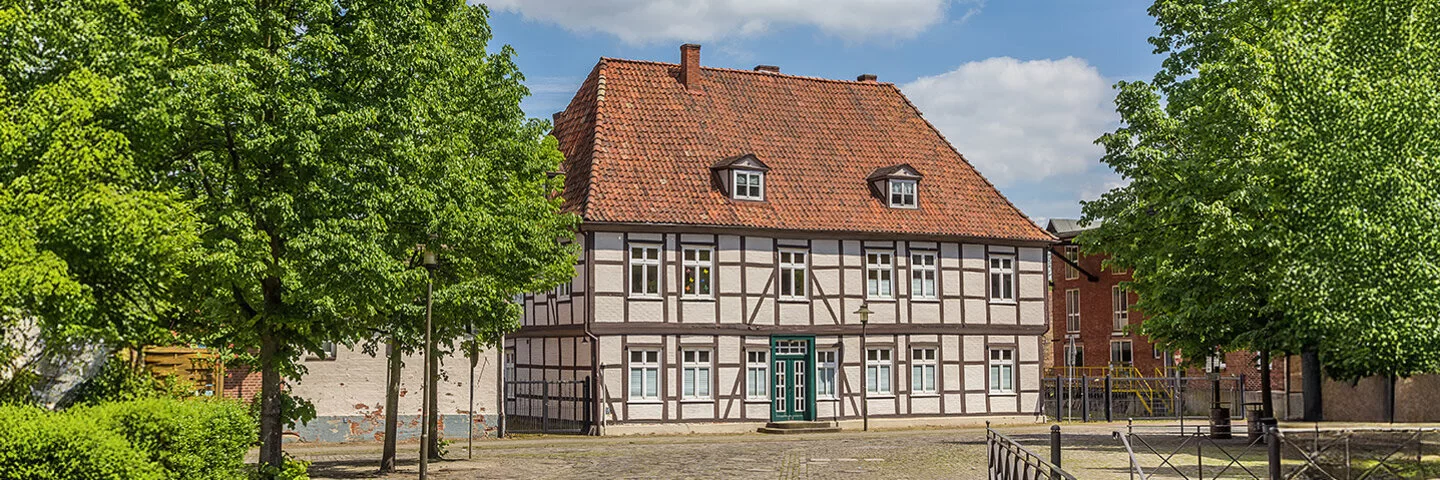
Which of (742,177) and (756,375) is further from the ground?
(742,177)

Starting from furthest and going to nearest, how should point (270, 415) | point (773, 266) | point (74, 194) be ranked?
1. point (773, 266)
2. point (270, 415)
3. point (74, 194)

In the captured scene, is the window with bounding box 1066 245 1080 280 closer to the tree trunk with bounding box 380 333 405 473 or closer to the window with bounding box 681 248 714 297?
the window with bounding box 681 248 714 297

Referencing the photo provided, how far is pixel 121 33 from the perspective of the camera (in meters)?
18.2

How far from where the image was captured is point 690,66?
43.5 meters

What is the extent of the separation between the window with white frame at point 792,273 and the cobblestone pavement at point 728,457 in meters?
4.29

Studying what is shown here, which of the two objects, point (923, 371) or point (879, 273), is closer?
point (879, 273)

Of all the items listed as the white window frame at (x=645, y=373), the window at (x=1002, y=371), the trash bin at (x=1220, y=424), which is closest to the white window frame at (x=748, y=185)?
the white window frame at (x=645, y=373)

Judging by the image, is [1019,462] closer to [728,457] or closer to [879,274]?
[728,457]

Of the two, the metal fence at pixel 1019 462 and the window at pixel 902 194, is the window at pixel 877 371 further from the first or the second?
the metal fence at pixel 1019 462

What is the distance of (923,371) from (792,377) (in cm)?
410

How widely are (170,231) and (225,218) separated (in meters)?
1.85

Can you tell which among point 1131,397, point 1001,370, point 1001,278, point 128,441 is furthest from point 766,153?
point 128,441

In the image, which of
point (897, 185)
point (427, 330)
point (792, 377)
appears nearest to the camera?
point (427, 330)

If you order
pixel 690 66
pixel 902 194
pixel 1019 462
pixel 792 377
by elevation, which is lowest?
pixel 1019 462
